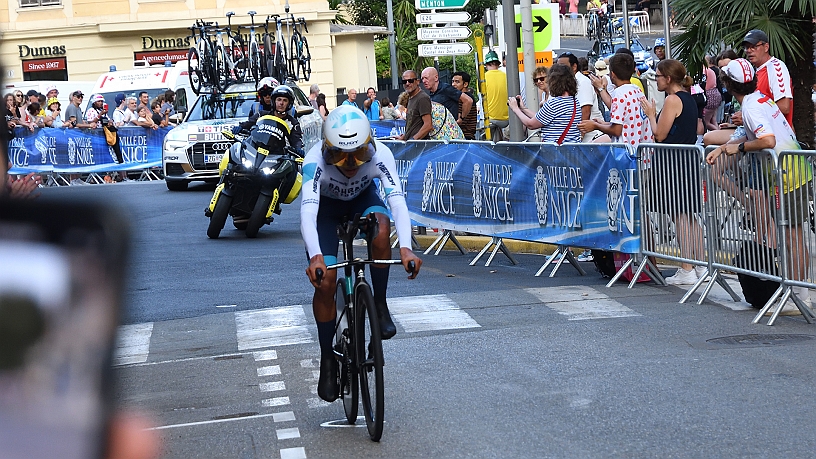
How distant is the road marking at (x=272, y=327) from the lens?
8.95 metres

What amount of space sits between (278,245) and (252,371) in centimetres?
743

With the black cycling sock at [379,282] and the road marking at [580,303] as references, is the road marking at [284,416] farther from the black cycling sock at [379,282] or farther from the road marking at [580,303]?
the road marking at [580,303]

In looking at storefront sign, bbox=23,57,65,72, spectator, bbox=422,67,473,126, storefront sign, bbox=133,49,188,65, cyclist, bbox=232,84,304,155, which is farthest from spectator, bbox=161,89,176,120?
storefront sign, bbox=23,57,65,72

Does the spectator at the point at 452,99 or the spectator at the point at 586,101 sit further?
the spectator at the point at 452,99

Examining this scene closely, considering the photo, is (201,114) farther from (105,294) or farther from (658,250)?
(105,294)

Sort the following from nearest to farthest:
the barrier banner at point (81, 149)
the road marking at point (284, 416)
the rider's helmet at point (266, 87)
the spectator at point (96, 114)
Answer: the road marking at point (284, 416), the rider's helmet at point (266, 87), the barrier banner at point (81, 149), the spectator at point (96, 114)

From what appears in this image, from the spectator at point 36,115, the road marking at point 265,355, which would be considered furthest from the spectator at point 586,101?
the spectator at point 36,115

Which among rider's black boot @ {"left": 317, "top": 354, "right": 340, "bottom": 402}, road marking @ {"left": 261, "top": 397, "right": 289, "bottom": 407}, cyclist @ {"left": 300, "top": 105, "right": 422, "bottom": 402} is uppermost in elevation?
cyclist @ {"left": 300, "top": 105, "right": 422, "bottom": 402}

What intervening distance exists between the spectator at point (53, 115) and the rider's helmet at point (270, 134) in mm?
13342

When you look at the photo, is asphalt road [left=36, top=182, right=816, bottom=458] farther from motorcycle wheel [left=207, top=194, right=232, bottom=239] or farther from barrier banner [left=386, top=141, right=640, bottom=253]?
motorcycle wheel [left=207, top=194, right=232, bottom=239]

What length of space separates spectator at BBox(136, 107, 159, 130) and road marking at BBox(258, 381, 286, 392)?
21603 mm

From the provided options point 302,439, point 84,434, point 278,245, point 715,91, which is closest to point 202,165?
point 278,245

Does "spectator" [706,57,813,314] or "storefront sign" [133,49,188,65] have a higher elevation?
"storefront sign" [133,49,188,65]

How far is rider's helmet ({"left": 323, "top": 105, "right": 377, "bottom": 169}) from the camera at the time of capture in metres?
6.16
